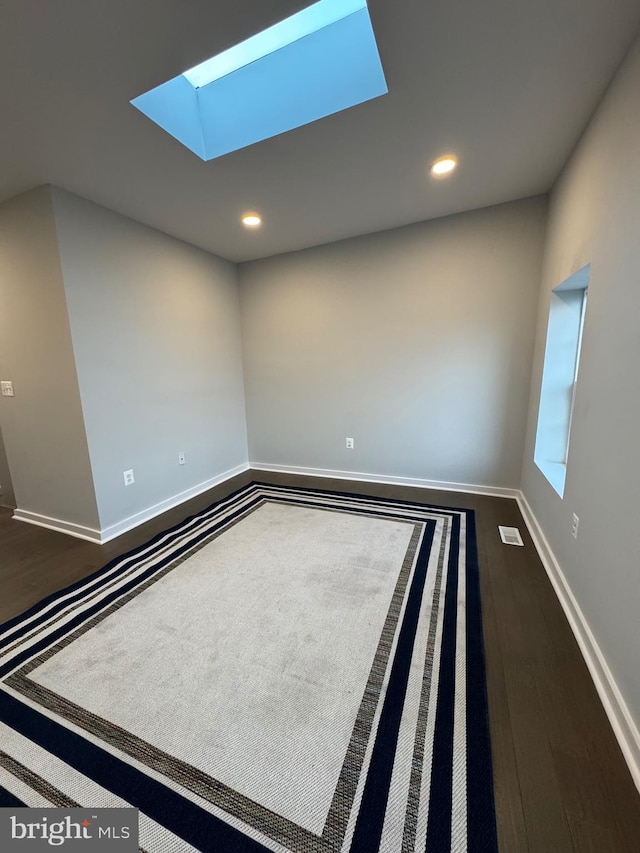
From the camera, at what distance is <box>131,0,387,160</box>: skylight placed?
1.53 m

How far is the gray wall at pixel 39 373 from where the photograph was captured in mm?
2236

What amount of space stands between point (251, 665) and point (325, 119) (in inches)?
104

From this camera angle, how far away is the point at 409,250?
307cm

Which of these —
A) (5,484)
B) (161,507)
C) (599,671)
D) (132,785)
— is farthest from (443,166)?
(5,484)

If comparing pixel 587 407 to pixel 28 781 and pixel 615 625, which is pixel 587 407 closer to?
pixel 615 625

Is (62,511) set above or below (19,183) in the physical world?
below

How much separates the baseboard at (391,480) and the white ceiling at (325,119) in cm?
251

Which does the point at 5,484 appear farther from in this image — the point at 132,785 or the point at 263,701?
the point at 263,701

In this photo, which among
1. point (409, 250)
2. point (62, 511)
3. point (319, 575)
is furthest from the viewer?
point (409, 250)

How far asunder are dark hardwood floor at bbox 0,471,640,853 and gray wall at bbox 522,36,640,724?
175 millimetres

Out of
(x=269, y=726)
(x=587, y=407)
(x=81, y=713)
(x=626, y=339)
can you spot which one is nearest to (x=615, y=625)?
(x=587, y=407)

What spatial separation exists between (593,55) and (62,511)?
417 centimetres

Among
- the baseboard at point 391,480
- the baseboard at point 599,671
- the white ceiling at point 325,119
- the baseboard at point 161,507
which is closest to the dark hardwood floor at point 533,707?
the baseboard at point 599,671

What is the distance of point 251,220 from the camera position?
8.97 ft
